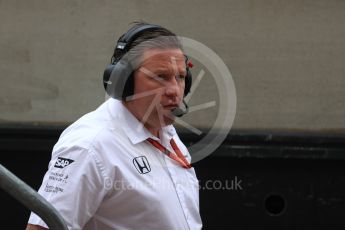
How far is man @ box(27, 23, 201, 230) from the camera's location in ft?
9.30

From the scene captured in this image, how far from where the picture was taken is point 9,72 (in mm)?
5188

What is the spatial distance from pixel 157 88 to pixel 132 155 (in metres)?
0.28

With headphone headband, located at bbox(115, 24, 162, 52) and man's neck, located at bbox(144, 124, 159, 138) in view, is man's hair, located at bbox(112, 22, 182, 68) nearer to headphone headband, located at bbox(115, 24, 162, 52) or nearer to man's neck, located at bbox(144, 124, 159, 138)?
headphone headband, located at bbox(115, 24, 162, 52)

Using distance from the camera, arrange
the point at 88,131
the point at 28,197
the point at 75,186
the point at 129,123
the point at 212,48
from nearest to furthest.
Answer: the point at 28,197 < the point at 75,186 < the point at 88,131 < the point at 129,123 < the point at 212,48

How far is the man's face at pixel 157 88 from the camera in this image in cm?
305

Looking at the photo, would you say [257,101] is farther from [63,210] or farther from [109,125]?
[63,210]

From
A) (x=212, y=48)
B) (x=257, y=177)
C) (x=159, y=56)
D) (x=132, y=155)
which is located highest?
(x=159, y=56)

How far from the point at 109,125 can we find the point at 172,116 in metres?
0.26

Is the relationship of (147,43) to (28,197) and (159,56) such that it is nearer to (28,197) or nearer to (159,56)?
(159,56)

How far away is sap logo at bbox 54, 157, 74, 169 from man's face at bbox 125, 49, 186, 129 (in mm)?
388

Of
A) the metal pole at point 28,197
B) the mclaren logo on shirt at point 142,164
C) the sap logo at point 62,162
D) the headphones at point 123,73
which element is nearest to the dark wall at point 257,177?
the headphones at point 123,73

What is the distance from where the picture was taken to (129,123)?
10.1ft

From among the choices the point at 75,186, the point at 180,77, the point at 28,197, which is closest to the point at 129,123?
the point at 180,77

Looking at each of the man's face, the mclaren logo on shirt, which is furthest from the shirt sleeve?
the man's face
